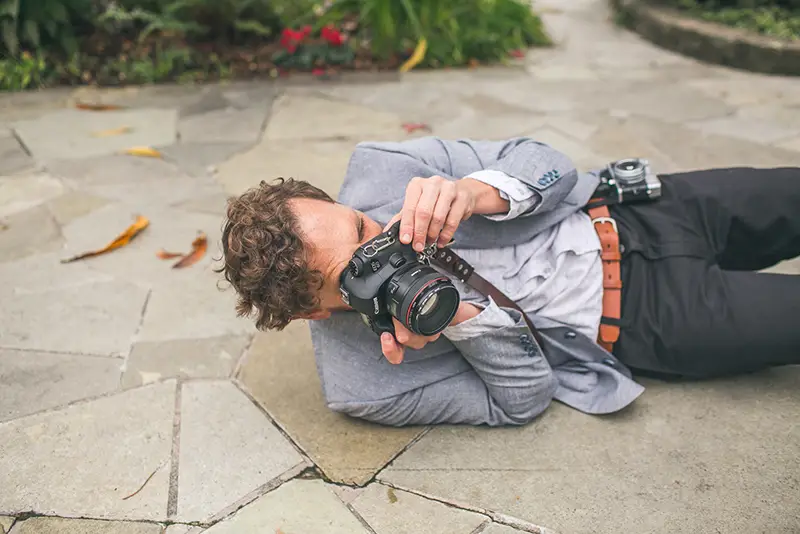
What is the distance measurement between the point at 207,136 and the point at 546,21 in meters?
3.60

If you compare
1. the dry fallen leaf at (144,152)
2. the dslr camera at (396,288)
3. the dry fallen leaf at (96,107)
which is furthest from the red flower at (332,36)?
the dslr camera at (396,288)

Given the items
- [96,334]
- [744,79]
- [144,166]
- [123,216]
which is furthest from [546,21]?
[96,334]

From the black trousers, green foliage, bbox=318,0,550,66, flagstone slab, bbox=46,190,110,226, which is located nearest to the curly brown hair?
the black trousers

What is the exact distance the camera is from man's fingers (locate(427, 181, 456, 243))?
67.7 inches

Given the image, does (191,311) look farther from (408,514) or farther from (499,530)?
(499,530)

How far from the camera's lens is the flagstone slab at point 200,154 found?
365 cm

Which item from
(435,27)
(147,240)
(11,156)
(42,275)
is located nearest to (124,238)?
(147,240)

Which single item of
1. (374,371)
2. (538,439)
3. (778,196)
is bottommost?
(538,439)

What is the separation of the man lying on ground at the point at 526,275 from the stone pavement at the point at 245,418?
0.13 m

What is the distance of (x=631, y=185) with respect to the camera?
2.19 metres

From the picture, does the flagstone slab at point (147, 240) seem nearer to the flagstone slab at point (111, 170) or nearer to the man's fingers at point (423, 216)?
the flagstone slab at point (111, 170)

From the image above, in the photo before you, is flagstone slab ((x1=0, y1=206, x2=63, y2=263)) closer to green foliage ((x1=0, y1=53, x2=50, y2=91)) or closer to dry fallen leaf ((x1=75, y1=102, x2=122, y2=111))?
dry fallen leaf ((x1=75, y1=102, x2=122, y2=111))

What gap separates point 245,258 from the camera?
174cm

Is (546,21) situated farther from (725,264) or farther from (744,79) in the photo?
(725,264)
